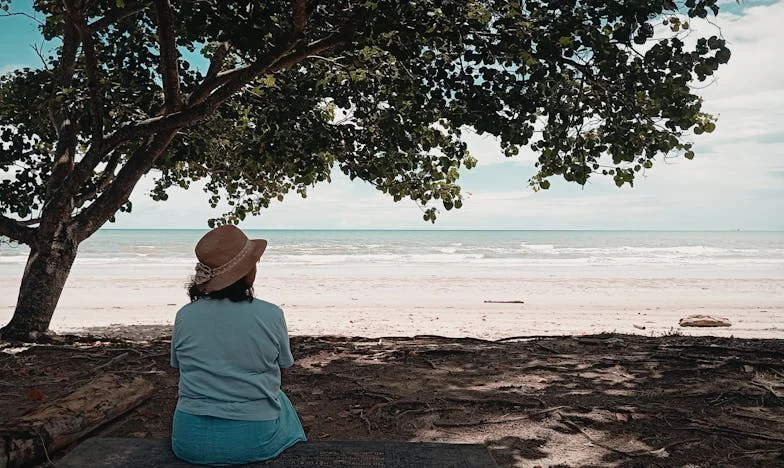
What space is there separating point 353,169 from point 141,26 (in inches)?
154

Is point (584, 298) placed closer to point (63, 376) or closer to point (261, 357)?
point (63, 376)

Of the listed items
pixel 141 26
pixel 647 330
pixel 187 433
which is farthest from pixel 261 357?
pixel 647 330

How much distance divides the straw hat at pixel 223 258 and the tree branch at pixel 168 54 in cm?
486

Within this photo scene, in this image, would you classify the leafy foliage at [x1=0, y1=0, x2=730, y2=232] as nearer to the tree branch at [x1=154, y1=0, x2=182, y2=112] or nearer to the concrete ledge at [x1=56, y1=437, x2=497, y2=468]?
the tree branch at [x1=154, y1=0, x2=182, y2=112]

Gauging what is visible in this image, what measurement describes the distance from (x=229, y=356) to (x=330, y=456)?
2.46ft

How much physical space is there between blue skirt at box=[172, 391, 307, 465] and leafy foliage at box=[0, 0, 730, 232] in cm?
388

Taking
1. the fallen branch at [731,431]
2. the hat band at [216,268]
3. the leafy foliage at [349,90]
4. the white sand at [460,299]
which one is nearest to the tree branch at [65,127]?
the leafy foliage at [349,90]

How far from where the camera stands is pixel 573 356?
7.88m

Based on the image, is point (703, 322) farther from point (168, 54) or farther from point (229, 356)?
point (229, 356)

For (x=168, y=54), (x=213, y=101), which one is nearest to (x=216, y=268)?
(x=168, y=54)

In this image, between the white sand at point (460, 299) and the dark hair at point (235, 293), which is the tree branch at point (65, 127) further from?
the dark hair at point (235, 293)

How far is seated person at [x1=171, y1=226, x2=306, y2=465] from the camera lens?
3301mm

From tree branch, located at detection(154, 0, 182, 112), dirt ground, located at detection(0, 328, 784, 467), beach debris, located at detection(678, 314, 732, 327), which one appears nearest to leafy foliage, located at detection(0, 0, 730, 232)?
tree branch, located at detection(154, 0, 182, 112)

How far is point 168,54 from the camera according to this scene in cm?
772
